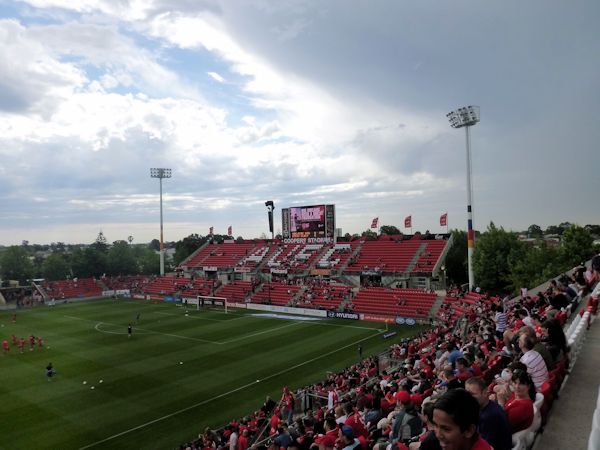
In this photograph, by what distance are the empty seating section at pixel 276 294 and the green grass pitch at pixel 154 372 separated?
21.8ft

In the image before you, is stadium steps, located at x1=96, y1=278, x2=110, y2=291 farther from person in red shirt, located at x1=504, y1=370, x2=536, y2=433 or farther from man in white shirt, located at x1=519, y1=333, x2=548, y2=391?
person in red shirt, located at x1=504, y1=370, x2=536, y2=433

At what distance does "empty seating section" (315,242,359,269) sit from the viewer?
189 feet

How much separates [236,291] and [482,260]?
3221 centimetres

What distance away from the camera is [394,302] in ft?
146

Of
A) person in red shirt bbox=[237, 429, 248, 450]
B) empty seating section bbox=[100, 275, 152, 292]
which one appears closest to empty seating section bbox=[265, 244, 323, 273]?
empty seating section bbox=[100, 275, 152, 292]

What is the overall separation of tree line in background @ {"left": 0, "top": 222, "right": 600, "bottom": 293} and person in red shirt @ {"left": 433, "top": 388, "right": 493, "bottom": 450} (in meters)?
44.5

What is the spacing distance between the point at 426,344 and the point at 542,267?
27062 millimetres

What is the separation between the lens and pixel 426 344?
2406cm

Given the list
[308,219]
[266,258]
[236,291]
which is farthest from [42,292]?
[308,219]

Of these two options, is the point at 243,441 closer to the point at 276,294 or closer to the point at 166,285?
the point at 276,294

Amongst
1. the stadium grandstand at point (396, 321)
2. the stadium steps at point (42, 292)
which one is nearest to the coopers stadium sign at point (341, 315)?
the stadium grandstand at point (396, 321)

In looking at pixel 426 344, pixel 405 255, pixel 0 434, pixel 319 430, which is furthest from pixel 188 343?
pixel 405 255

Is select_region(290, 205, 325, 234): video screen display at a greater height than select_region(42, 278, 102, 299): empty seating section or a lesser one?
greater

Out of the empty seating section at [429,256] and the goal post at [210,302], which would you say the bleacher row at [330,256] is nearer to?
the empty seating section at [429,256]
